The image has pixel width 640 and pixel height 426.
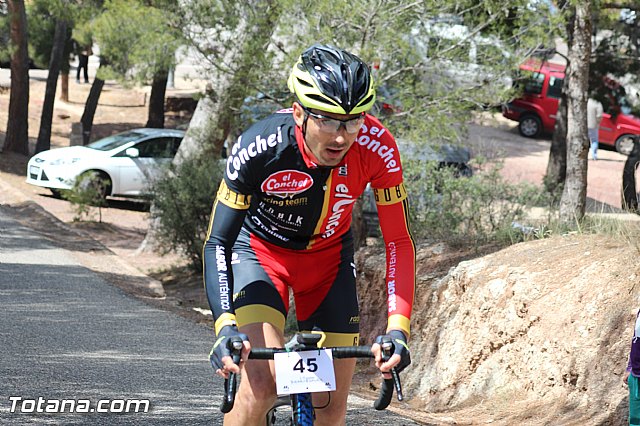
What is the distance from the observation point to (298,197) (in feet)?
13.9

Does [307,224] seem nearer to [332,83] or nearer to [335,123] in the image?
[335,123]

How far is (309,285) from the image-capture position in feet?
14.4

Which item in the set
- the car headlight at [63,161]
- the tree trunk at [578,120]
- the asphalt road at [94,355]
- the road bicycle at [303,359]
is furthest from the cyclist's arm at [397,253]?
the car headlight at [63,161]

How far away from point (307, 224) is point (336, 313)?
407 millimetres

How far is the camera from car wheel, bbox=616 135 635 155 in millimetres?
31094

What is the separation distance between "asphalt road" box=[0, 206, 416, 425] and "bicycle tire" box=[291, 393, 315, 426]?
2.62 metres

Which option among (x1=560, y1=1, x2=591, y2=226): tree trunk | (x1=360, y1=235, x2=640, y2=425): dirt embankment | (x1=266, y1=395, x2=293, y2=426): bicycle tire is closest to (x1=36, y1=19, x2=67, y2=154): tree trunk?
(x1=560, y1=1, x2=591, y2=226): tree trunk

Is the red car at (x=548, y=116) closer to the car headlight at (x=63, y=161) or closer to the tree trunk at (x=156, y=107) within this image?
the tree trunk at (x=156, y=107)

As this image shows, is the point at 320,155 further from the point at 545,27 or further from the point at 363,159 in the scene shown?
the point at 545,27

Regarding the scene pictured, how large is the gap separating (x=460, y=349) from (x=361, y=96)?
206 inches

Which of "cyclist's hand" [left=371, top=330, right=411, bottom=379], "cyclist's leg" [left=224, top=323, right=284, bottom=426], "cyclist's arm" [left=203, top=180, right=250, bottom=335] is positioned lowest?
"cyclist's leg" [left=224, top=323, right=284, bottom=426]

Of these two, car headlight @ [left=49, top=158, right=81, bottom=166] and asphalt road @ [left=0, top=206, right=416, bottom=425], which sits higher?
asphalt road @ [left=0, top=206, right=416, bottom=425]

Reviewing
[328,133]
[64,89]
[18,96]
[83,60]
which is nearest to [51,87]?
[18,96]

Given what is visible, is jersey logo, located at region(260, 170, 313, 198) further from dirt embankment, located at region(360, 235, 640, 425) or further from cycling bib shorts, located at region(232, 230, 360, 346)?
dirt embankment, located at region(360, 235, 640, 425)
